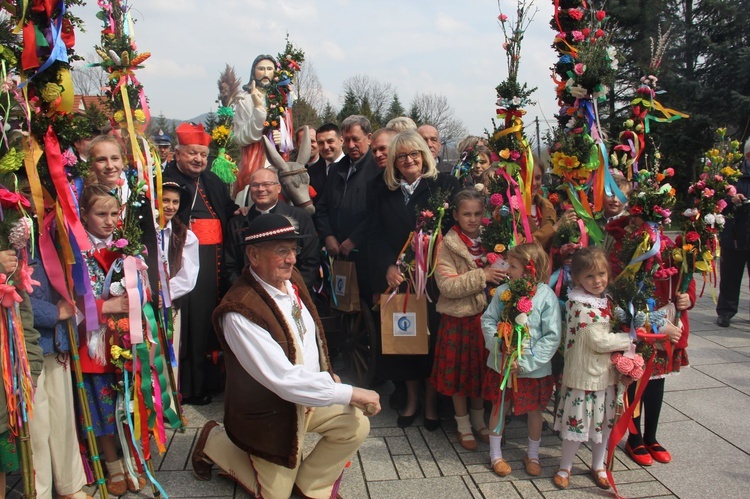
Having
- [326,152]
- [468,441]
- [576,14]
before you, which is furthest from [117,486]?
[576,14]

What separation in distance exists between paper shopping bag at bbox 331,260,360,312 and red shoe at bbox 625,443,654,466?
218 cm

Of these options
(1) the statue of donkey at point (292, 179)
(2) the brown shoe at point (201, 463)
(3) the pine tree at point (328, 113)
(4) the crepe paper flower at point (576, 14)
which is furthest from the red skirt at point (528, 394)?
(3) the pine tree at point (328, 113)

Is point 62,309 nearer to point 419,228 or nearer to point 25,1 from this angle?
point 25,1

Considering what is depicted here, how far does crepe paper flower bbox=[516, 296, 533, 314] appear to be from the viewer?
10.9ft

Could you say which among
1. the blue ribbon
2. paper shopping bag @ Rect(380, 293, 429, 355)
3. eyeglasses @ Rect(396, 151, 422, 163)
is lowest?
paper shopping bag @ Rect(380, 293, 429, 355)

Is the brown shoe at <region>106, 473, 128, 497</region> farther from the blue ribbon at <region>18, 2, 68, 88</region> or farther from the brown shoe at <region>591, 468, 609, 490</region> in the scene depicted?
the brown shoe at <region>591, 468, 609, 490</region>

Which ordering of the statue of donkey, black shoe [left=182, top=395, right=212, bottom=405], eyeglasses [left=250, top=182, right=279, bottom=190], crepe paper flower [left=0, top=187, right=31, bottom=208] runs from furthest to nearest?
the statue of donkey
black shoe [left=182, top=395, right=212, bottom=405]
eyeglasses [left=250, top=182, right=279, bottom=190]
crepe paper flower [left=0, top=187, right=31, bottom=208]

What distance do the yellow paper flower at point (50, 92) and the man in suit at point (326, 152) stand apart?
2.59 metres

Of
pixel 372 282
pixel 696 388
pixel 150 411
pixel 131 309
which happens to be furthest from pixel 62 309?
pixel 696 388

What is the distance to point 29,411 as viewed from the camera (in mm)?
2773

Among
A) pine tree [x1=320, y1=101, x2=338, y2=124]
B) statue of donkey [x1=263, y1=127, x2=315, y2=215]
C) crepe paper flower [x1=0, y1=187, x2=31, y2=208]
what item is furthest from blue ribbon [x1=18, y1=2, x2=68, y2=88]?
pine tree [x1=320, y1=101, x2=338, y2=124]

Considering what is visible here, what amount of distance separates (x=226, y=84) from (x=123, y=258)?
4474 mm

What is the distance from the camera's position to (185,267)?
402 centimetres

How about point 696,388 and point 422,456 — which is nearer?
point 422,456
